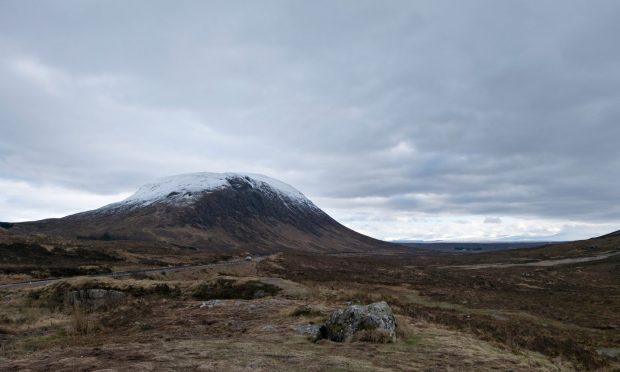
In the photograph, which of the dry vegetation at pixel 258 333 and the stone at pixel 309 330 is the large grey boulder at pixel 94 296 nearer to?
the dry vegetation at pixel 258 333

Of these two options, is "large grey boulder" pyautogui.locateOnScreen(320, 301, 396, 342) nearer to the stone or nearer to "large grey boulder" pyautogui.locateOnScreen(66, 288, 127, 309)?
the stone

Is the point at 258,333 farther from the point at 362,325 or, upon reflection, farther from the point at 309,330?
the point at 362,325

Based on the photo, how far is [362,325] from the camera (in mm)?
17531

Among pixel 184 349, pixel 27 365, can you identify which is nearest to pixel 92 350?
pixel 27 365

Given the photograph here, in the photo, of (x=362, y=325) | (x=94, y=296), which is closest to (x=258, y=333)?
(x=362, y=325)

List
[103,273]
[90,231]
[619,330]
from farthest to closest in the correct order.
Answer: [90,231], [103,273], [619,330]

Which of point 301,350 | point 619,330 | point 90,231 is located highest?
point 90,231

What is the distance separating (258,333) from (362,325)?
483cm

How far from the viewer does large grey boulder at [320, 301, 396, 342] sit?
1698 cm

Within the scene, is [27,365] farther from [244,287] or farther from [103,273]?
[103,273]

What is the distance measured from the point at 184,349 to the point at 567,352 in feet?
56.5

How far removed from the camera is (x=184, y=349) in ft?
49.9

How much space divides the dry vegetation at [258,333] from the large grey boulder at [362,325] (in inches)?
7.8

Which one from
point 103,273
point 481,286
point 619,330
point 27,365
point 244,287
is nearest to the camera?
point 27,365
